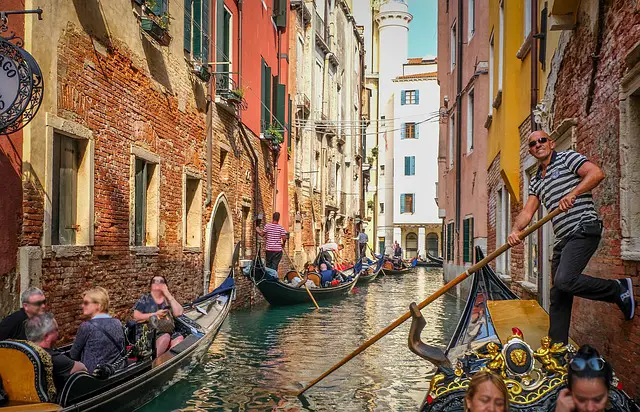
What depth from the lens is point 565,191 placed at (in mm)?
3756

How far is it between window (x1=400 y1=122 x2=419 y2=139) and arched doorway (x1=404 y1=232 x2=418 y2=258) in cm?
456

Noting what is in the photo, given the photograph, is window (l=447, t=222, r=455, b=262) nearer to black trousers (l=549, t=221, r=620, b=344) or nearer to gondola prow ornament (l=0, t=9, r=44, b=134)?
black trousers (l=549, t=221, r=620, b=344)

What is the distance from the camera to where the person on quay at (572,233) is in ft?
11.8

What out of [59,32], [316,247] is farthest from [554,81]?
[316,247]

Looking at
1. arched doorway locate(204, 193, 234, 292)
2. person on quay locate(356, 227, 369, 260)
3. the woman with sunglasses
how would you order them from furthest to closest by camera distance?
person on quay locate(356, 227, 369, 260) < arched doorway locate(204, 193, 234, 292) < the woman with sunglasses

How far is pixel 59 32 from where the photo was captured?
224 inches

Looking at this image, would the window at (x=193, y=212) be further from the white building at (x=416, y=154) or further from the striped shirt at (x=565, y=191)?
the white building at (x=416, y=154)

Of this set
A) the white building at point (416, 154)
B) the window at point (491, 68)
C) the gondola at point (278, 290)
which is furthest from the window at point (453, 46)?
the white building at point (416, 154)

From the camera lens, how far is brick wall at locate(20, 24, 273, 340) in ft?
18.9

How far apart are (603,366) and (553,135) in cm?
373

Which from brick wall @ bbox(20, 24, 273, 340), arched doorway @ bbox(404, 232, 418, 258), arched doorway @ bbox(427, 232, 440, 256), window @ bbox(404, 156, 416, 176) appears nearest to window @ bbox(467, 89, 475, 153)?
brick wall @ bbox(20, 24, 273, 340)

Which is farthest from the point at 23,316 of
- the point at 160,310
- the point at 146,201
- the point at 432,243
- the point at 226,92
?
the point at 432,243

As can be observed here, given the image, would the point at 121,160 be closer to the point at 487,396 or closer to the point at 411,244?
the point at 487,396

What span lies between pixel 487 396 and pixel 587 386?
31 centimetres
